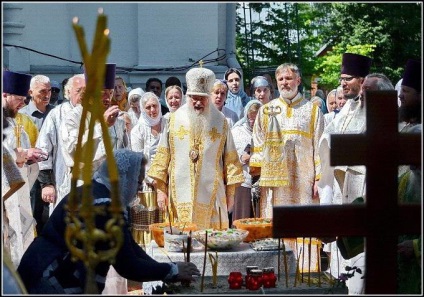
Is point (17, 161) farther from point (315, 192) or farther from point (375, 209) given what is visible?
point (375, 209)

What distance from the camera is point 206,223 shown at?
8016 millimetres

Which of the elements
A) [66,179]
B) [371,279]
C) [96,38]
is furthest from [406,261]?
[66,179]

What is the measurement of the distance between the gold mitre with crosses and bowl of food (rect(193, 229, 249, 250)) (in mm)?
A: 1769

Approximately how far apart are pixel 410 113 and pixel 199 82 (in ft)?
9.63

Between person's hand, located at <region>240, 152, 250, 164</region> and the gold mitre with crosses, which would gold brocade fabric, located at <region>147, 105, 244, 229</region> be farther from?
person's hand, located at <region>240, 152, 250, 164</region>

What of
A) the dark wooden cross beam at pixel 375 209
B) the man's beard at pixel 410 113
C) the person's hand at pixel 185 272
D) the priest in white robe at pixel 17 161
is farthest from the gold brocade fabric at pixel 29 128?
the dark wooden cross beam at pixel 375 209

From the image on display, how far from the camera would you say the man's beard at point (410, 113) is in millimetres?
5273

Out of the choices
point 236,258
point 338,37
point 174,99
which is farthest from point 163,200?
point 338,37

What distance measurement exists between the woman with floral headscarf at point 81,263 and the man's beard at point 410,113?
4.29 ft

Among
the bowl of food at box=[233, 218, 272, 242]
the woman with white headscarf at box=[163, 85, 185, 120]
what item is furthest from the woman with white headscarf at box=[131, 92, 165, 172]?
the bowl of food at box=[233, 218, 272, 242]

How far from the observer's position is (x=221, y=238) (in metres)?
6.42

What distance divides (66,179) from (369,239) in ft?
17.3

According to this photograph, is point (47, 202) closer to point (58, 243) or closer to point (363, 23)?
point (58, 243)

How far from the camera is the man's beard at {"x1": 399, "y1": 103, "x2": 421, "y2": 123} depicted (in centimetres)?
527
